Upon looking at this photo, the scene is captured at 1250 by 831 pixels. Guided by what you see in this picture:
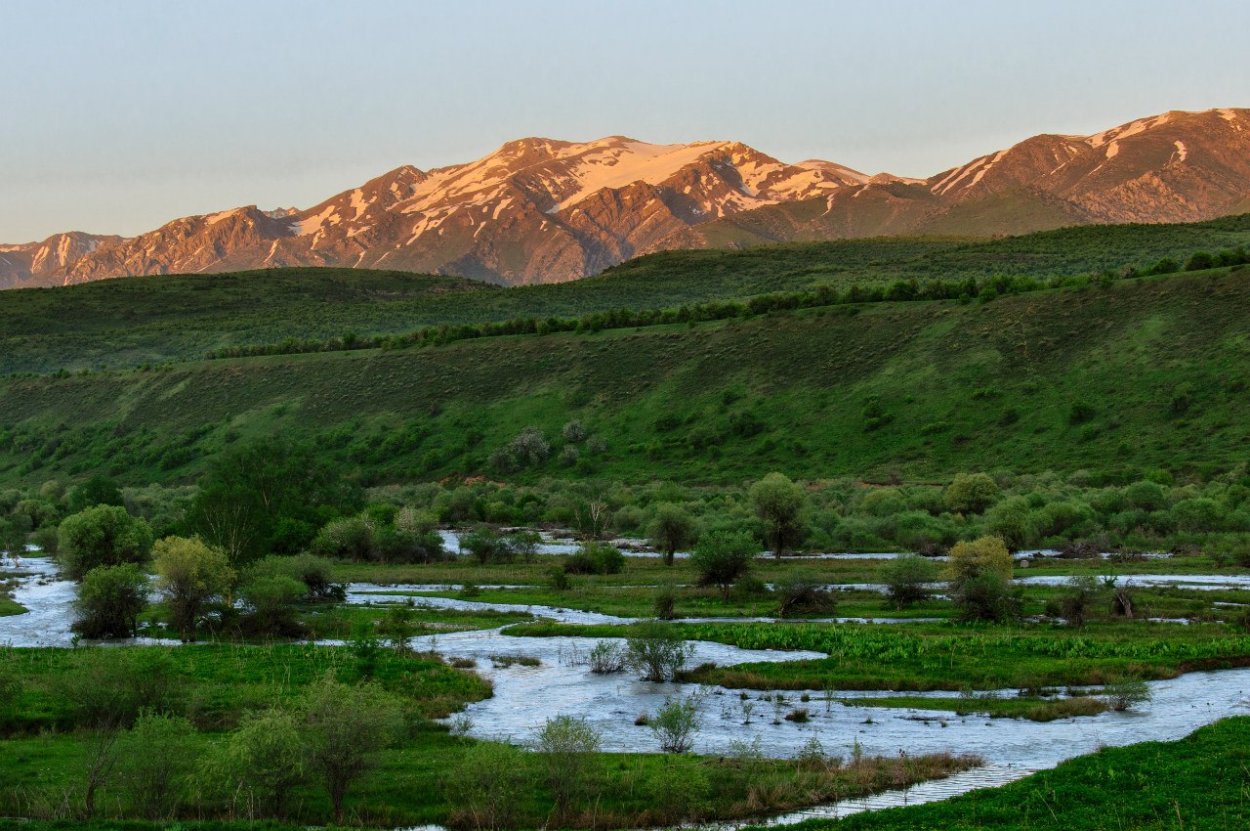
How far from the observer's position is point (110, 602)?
51656mm

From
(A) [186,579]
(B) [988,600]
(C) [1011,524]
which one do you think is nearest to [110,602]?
(A) [186,579]

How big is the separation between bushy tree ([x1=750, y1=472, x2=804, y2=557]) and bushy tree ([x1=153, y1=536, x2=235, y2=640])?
3339 cm

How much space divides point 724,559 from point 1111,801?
3374 centimetres

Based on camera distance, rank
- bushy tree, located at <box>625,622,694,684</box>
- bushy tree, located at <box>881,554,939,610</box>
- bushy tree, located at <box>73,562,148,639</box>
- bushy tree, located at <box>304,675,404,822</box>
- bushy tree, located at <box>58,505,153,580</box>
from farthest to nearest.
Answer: bushy tree, located at <box>58,505,153,580</box>, bushy tree, located at <box>881,554,939,610</box>, bushy tree, located at <box>73,562,148,639</box>, bushy tree, located at <box>625,622,694,684</box>, bushy tree, located at <box>304,675,404,822</box>

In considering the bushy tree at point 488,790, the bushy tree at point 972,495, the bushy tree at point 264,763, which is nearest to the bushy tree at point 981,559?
the bushy tree at point 488,790

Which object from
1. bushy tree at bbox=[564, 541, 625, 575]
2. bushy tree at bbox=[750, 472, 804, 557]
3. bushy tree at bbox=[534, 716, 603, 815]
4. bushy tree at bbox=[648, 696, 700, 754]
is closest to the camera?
bushy tree at bbox=[534, 716, 603, 815]

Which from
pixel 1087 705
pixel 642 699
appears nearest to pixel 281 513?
pixel 642 699

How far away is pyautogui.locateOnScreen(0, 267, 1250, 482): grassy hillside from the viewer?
106m

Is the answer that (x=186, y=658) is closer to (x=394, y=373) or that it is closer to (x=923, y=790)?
(x=923, y=790)

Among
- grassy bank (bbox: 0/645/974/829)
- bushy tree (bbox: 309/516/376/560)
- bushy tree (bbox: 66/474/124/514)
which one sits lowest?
bushy tree (bbox: 309/516/376/560)

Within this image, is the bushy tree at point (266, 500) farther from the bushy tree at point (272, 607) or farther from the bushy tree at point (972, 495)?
the bushy tree at point (972, 495)

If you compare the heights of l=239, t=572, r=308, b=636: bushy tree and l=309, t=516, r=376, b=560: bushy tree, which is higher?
l=239, t=572, r=308, b=636: bushy tree

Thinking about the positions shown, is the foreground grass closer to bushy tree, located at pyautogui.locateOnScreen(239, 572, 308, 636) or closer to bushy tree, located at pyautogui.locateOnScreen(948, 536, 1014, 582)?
bushy tree, located at pyautogui.locateOnScreen(948, 536, 1014, 582)

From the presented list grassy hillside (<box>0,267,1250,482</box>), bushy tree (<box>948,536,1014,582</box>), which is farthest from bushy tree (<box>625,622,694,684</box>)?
grassy hillside (<box>0,267,1250,482</box>)
